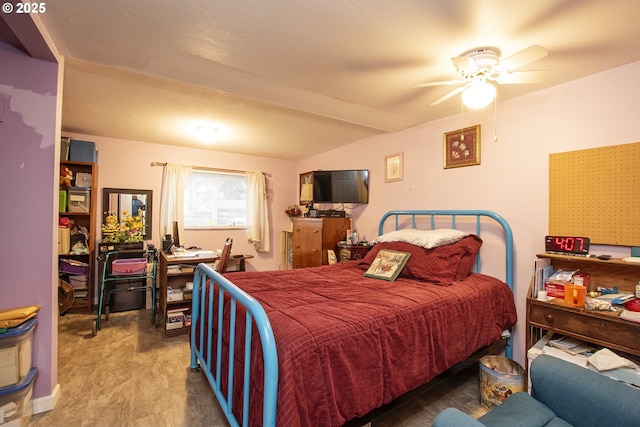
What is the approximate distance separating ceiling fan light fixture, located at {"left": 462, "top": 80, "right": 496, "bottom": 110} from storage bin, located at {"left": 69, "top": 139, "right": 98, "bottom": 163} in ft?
13.4

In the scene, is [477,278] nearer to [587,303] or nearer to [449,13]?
[587,303]

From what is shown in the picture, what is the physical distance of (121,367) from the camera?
2271mm

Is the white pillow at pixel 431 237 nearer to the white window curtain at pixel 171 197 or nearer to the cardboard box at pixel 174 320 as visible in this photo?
the cardboard box at pixel 174 320

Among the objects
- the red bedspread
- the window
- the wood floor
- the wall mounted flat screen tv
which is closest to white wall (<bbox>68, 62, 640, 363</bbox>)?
the wall mounted flat screen tv

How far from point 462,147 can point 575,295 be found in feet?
4.89

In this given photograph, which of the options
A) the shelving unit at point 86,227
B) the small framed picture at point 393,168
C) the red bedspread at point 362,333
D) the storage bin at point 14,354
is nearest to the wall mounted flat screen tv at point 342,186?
the small framed picture at point 393,168

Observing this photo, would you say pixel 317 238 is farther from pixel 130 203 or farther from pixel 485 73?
pixel 130 203

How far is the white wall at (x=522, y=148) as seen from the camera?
187cm

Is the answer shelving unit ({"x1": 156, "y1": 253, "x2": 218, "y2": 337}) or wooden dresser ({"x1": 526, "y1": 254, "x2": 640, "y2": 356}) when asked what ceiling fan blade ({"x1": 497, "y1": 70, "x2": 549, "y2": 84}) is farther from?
shelving unit ({"x1": 156, "y1": 253, "x2": 218, "y2": 337})

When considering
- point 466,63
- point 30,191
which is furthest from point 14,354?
point 466,63

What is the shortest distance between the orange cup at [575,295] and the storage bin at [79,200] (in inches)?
188

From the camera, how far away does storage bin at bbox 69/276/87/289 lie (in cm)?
343

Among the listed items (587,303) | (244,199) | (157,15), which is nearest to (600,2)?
(587,303)

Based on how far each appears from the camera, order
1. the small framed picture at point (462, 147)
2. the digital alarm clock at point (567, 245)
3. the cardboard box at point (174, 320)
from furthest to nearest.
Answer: the cardboard box at point (174, 320) < the small framed picture at point (462, 147) < the digital alarm clock at point (567, 245)
